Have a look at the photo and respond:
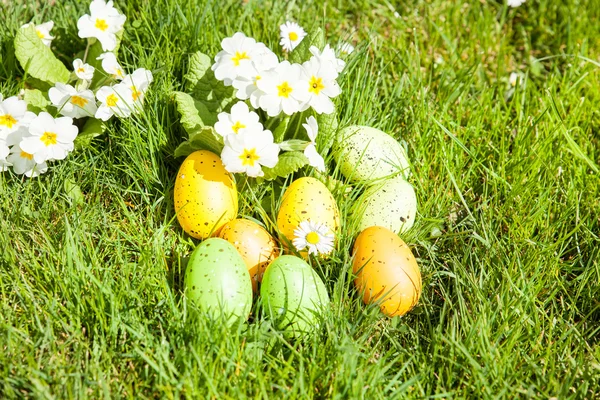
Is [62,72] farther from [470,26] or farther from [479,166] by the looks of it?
[470,26]

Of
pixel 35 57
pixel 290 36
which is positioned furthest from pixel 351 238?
pixel 35 57

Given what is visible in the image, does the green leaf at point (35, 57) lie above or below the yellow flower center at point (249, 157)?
above

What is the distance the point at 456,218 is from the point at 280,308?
96 cm

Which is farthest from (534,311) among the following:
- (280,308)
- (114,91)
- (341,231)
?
(114,91)

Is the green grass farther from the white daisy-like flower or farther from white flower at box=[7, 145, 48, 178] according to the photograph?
the white daisy-like flower

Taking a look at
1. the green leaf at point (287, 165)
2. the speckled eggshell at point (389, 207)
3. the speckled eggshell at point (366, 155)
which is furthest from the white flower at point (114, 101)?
the speckled eggshell at point (389, 207)

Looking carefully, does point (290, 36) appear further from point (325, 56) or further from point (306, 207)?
point (306, 207)

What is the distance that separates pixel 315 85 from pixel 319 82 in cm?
2

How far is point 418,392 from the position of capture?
1908mm

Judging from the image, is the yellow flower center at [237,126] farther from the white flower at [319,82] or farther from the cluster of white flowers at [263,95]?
the white flower at [319,82]

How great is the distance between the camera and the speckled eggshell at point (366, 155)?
2.40m

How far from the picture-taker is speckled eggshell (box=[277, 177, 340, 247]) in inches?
84.7

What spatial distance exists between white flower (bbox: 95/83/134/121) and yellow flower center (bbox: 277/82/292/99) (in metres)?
0.58

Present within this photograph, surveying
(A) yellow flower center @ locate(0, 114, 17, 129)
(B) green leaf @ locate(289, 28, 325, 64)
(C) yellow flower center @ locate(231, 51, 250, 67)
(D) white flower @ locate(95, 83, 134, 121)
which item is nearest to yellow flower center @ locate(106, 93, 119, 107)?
(D) white flower @ locate(95, 83, 134, 121)
